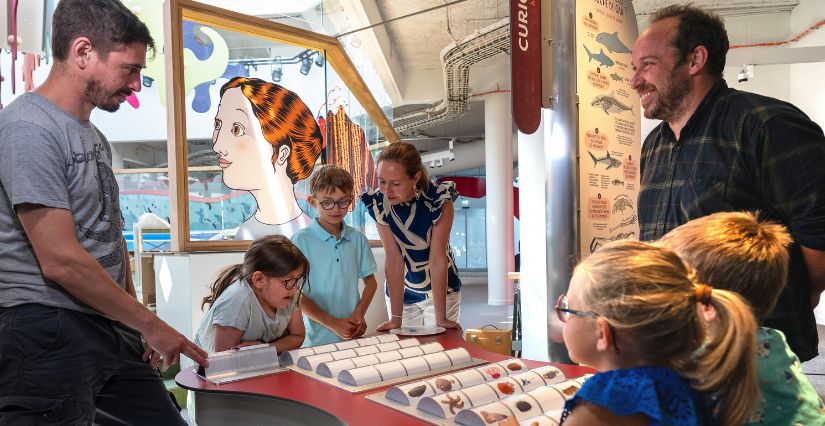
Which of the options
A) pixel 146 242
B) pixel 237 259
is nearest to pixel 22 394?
pixel 237 259

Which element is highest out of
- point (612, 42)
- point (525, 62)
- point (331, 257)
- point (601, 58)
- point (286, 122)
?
point (612, 42)

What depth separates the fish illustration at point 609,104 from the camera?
3.44 metres

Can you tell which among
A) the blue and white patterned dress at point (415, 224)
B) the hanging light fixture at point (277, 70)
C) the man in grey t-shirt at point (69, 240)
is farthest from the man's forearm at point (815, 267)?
the hanging light fixture at point (277, 70)

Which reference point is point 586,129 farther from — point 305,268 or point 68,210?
point 68,210

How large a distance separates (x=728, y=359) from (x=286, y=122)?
307 centimetres

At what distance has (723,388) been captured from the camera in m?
0.96

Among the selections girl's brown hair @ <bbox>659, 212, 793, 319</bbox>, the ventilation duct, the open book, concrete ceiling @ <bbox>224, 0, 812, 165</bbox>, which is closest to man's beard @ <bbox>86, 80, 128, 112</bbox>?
the open book

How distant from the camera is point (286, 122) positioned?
11.9ft

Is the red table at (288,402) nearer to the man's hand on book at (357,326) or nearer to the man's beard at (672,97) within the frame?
the man's hand on book at (357,326)

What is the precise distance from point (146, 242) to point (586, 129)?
3831 millimetres

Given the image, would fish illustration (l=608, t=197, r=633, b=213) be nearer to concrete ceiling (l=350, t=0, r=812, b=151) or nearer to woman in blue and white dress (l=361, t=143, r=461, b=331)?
woman in blue and white dress (l=361, t=143, r=461, b=331)

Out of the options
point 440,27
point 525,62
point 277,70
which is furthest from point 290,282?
point 440,27

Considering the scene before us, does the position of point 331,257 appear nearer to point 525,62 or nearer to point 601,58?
point 525,62

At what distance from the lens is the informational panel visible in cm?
332
